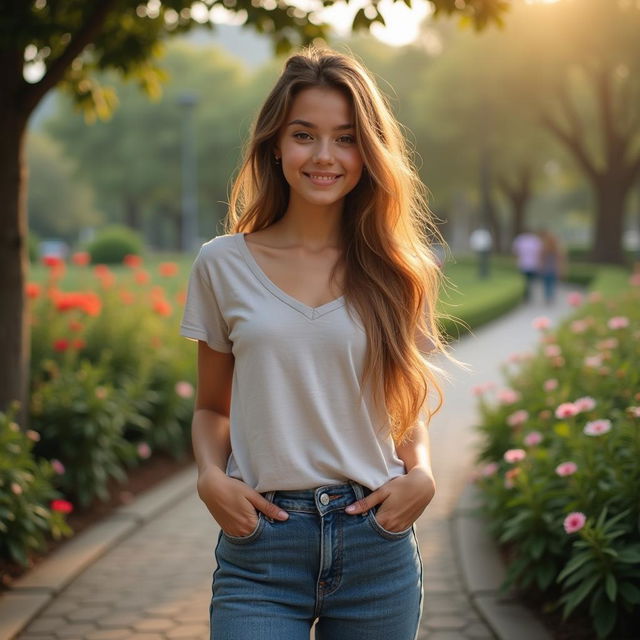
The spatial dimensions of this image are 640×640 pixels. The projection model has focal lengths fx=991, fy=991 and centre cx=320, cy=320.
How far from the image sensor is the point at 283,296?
7.22 feet

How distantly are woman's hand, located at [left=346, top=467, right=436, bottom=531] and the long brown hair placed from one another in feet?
0.40

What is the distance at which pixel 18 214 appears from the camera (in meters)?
5.34

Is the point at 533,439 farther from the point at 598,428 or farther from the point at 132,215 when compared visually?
the point at 132,215

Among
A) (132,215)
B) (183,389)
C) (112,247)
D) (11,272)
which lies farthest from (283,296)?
(132,215)

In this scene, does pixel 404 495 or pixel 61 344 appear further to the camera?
pixel 61 344

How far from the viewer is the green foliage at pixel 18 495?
14.5 ft

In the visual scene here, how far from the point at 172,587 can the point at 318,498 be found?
2.79 metres

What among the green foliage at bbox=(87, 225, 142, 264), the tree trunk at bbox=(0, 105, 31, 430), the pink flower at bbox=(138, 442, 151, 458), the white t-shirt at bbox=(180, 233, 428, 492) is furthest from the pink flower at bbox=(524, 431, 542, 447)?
the green foliage at bbox=(87, 225, 142, 264)

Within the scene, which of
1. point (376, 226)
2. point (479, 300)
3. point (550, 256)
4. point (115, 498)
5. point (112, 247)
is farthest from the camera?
point (112, 247)

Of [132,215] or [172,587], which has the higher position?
[172,587]

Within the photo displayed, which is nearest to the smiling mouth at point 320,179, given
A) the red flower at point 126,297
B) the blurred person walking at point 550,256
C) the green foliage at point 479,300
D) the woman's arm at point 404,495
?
the woman's arm at point 404,495

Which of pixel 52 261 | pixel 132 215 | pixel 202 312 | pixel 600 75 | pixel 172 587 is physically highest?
pixel 600 75

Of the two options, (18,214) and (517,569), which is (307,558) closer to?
(517,569)

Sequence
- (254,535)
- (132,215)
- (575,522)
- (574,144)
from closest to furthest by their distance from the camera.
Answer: (254,535)
(575,522)
(574,144)
(132,215)
